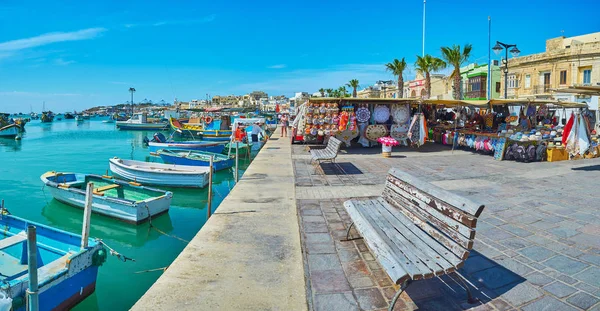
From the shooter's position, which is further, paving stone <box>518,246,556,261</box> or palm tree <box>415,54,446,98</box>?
palm tree <box>415,54,446,98</box>

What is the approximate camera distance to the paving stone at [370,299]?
3328 mm

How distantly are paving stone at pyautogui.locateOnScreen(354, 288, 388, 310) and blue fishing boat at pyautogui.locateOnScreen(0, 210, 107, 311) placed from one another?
4.10 meters

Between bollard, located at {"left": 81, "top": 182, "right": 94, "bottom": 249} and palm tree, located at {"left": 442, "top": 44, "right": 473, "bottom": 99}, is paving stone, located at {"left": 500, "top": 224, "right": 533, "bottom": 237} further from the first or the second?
palm tree, located at {"left": 442, "top": 44, "right": 473, "bottom": 99}

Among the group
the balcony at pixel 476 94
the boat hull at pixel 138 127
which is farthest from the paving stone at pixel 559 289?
the boat hull at pixel 138 127

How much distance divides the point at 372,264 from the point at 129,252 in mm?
6527

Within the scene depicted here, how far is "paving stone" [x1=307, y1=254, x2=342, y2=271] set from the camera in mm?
4183

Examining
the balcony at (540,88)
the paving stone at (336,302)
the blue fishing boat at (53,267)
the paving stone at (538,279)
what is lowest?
the blue fishing boat at (53,267)

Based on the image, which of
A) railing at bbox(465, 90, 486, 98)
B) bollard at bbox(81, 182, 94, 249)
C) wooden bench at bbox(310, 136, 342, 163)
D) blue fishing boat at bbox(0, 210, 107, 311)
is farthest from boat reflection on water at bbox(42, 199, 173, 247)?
railing at bbox(465, 90, 486, 98)

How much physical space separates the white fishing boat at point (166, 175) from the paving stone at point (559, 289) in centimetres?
1198

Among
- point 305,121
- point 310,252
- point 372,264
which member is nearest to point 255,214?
point 310,252

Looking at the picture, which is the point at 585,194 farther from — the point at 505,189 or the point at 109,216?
the point at 109,216

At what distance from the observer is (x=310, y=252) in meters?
4.68

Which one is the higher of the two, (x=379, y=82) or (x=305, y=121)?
(x=379, y=82)

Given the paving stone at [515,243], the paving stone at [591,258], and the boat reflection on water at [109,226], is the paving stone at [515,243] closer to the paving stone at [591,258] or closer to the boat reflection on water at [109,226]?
the paving stone at [591,258]
